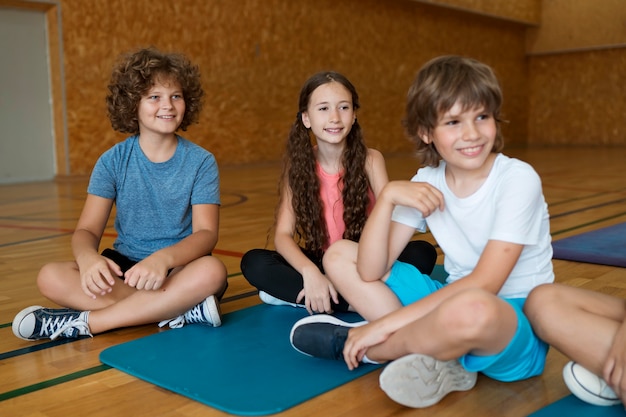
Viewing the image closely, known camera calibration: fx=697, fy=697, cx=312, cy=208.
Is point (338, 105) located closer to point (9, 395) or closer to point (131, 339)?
point (131, 339)

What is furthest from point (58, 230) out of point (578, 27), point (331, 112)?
point (578, 27)

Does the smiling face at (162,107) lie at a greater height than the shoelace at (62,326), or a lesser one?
greater

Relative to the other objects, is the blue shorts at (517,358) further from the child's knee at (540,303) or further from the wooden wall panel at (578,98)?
the wooden wall panel at (578,98)

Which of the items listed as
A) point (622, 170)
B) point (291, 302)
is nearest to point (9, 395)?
point (291, 302)

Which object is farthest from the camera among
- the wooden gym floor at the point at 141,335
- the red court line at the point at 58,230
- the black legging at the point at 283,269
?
the red court line at the point at 58,230

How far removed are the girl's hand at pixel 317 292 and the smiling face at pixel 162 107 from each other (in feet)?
1.83

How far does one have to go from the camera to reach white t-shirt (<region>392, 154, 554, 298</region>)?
1.30m

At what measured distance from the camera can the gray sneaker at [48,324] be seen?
167 centimetres

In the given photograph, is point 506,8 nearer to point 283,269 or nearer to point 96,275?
point 283,269

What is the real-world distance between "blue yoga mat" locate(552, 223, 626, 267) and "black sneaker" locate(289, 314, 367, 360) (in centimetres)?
127

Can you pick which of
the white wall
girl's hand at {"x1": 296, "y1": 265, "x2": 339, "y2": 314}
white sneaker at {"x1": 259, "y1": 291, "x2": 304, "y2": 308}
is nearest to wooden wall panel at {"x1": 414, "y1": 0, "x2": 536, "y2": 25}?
the white wall

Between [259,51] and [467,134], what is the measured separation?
21.9 ft

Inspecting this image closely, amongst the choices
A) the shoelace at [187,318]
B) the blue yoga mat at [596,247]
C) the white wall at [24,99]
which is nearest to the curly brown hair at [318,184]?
the shoelace at [187,318]

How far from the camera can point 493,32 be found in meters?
11.0
